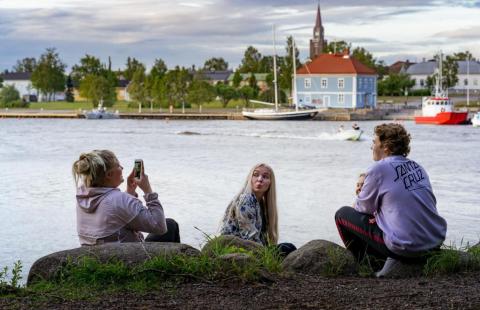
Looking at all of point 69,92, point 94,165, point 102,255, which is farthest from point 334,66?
point 102,255

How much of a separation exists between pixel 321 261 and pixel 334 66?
9574cm

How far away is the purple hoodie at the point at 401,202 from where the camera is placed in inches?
251

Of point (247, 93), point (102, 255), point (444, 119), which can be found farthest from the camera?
point (247, 93)

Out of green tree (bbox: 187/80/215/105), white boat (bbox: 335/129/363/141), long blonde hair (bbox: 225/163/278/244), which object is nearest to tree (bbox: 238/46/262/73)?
green tree (bbox: 187/80/215/105)

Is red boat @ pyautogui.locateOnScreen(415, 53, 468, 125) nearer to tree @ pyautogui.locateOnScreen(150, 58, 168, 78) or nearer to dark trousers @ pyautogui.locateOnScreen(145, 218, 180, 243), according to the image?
tree @ pyautogui.locateOnScreen(150, 58, 168, 78)

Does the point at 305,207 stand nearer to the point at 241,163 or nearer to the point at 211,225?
the point at 211,225

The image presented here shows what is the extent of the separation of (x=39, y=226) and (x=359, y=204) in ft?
31.6

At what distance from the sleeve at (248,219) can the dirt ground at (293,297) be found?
3.62ft

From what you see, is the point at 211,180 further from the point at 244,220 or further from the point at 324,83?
the point at 324,83

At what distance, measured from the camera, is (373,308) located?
16.7ft

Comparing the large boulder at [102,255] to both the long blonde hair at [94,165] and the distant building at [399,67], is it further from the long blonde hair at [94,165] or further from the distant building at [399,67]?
the distant building at [399,67]

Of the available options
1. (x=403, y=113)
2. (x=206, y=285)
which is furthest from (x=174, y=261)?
(x=403, y=113)

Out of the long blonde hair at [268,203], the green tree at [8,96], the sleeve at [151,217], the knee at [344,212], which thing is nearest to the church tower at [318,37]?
the green tree at [8,96]

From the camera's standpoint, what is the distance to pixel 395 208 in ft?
20.9
